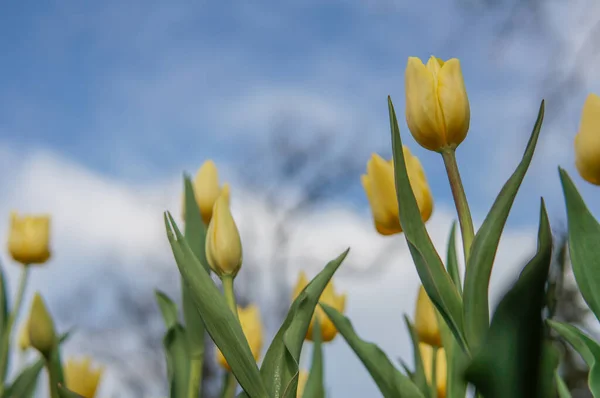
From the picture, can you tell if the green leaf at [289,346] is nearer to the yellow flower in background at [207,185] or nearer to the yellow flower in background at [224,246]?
the yellow flower in background at [224,246]

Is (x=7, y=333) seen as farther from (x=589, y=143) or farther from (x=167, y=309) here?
(x=589, y=143)

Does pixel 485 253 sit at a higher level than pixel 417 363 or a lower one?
higher

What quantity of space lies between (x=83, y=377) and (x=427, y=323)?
69 cm

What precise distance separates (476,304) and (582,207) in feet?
0.65

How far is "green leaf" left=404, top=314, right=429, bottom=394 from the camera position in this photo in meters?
0.94

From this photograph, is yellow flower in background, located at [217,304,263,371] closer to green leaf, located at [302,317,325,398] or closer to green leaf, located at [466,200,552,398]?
green leaf, located at [302,317,325,398]

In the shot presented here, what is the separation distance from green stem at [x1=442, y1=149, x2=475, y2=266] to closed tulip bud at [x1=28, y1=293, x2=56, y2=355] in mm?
630

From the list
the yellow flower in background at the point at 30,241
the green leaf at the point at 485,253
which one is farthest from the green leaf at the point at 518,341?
the yellow flower in background at the point at 30,241

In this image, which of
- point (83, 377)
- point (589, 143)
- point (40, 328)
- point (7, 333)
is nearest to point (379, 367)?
point (589, 143)

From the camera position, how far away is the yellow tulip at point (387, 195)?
91cm

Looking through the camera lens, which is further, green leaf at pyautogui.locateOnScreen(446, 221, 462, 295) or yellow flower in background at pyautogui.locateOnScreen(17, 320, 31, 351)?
yellow flower in background at pyautogui.locateOnScreen(17, 320, 31, 351)

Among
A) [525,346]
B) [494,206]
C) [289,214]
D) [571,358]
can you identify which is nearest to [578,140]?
[494,206]

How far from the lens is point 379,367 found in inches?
29.3

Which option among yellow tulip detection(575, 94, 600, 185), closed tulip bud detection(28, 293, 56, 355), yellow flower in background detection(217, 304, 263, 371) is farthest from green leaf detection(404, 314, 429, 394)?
closed tulip bud detection(28, 293, 56, 355)
